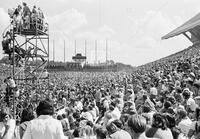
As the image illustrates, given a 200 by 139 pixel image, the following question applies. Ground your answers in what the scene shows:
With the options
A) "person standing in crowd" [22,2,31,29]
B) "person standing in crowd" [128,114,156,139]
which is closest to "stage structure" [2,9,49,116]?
"person standing in crowd" [22,2,31,29]

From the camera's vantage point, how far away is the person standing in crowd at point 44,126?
15.9 ft

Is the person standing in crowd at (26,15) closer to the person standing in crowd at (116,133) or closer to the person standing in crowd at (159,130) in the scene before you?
the person standing in crowd at (116,133)

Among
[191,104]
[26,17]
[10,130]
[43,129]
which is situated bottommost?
[10,130]

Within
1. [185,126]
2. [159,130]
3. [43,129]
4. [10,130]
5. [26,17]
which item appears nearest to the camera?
[43,129]

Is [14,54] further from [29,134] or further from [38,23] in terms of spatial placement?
[29,134]

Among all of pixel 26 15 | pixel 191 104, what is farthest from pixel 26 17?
pixel 191 104

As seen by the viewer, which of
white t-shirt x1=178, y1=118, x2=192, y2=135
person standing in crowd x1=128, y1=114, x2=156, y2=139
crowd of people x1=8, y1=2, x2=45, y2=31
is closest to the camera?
person standing in crowd x1=128, y1=114, x2=156, y2=139

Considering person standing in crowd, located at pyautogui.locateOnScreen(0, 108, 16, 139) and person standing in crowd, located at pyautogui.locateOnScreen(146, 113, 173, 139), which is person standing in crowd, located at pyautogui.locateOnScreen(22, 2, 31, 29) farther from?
person standing in crowd, located at pyautogui.locateOnScreen(146, 113, 173, 139)

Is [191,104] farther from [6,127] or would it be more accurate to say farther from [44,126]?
[44,126]

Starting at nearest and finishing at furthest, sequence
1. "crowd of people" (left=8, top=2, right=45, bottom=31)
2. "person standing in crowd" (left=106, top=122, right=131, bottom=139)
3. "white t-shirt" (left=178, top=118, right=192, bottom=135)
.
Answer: "person standing in crowd" (left=106, top=122, right=131, bottom=139) < "white t-shirt" (left=178, top=118, right=192, bottom=135) < "crowd of people" (left=8, top=2, right=45, bottom=31)

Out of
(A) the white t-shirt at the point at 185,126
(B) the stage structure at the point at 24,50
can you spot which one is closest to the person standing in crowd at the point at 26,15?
(B) the stage structure at the point at 24,50

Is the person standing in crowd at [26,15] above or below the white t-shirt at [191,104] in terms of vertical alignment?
above

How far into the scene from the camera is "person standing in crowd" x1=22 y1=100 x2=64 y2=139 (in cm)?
485

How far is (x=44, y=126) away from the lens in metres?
4.86
